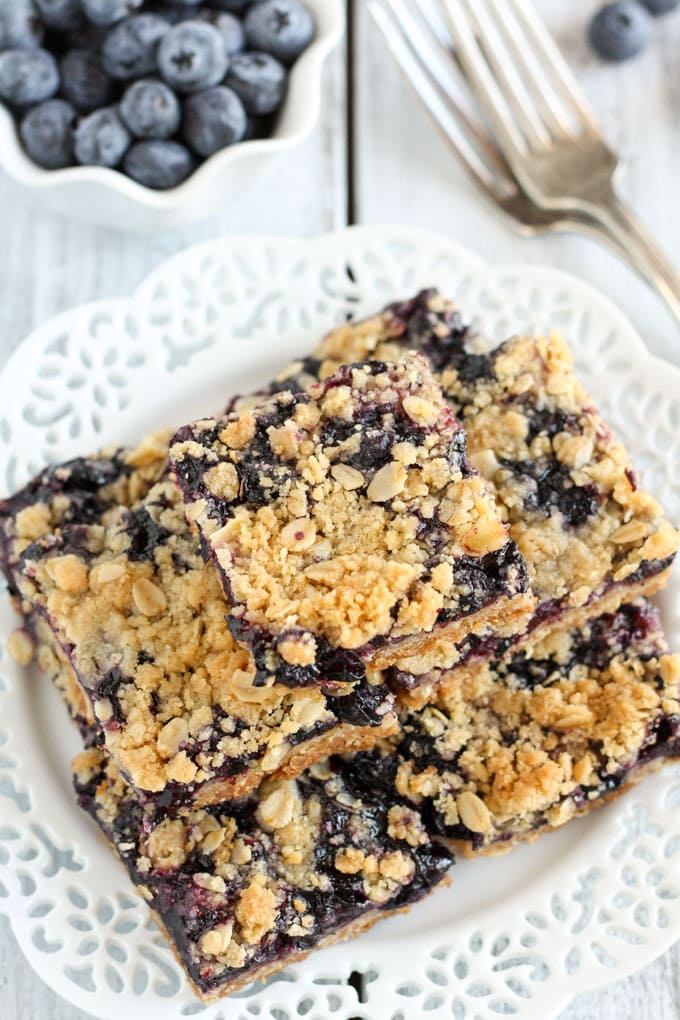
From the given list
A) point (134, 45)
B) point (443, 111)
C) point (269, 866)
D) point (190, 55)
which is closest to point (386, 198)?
point (443, 111)

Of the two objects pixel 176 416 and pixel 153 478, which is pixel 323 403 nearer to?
pixel 153 478

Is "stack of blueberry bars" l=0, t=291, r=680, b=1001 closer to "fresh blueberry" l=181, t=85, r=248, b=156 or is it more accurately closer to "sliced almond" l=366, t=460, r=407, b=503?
"sliced almond" l=366, t=460, r=407, b=503

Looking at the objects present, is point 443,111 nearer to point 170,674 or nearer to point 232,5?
point 232,5

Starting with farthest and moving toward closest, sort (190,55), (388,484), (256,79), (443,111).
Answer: (443,111) → (256,79) → (190,55) → (388,484)

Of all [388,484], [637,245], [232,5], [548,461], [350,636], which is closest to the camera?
[350,636]

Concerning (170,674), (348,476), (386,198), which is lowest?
(170,674)

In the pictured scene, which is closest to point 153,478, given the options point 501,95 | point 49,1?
point 49,1

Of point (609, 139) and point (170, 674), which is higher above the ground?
point (609, 139)
